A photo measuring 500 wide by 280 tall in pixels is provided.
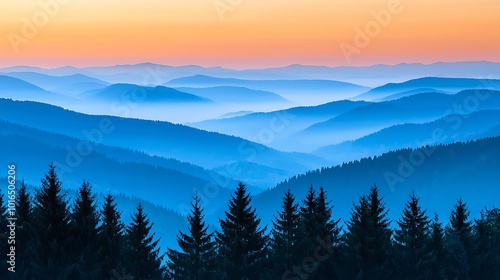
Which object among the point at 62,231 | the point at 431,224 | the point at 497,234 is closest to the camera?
the point at 62,231

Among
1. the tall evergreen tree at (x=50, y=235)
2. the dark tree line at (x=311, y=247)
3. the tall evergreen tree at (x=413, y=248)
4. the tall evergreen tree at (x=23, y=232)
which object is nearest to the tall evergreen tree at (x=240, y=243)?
the dark tree line at (x=311, y=247)

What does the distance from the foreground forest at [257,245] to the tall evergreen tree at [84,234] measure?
6 cm

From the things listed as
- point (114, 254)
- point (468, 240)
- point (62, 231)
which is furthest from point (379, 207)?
point (62, 231)

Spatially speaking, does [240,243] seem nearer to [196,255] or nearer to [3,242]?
[196,255]

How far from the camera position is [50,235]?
4091cm

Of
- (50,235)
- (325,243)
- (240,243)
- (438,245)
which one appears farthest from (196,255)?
(438,245)

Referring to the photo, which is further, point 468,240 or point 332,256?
point 468,240

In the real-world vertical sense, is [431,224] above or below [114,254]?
above

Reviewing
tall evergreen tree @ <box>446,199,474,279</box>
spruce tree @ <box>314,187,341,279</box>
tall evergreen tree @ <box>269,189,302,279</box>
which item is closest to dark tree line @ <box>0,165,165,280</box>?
tall evergreen tree @ <box>269,189,302,279</box>

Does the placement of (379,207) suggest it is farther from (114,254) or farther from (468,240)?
(114,254)

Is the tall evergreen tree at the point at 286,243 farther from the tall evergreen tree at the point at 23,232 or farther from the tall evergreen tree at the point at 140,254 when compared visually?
the tall evergreen tree at the point at 23,232

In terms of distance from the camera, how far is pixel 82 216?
42.3 m

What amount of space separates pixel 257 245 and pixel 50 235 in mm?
13154

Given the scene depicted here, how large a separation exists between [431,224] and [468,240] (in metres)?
3.52
